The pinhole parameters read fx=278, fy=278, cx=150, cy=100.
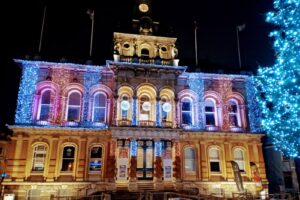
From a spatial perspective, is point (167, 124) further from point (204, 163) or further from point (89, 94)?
point (89, 94)

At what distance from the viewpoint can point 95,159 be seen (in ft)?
80.1

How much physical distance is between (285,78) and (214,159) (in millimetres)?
13005

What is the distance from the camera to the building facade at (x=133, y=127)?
23422mm

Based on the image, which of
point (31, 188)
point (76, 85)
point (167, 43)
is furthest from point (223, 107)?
point (31, 188)

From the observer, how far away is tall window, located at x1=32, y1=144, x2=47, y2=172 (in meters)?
23.5

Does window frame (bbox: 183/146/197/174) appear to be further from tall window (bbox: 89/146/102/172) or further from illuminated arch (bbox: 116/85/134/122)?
tall window (bbox: 89/146/102/172)

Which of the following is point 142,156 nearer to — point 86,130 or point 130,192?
point 130,192

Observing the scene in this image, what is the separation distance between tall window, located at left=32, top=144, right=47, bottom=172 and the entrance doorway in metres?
8.12

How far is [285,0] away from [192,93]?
1352cm

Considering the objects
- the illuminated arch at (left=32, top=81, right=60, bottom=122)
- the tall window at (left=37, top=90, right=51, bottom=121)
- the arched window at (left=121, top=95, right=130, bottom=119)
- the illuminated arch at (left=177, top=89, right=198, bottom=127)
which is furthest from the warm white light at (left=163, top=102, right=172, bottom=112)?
the tall window at (left=37, top=90, right=51, bottom=121)

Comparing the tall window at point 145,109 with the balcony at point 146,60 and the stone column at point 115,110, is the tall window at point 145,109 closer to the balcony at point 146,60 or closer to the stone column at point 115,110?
the stone column at point 115,110

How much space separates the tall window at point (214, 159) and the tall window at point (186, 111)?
11.2 feet

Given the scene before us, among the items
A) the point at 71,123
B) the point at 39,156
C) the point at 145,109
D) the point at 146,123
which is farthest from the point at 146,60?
the point at 39,156

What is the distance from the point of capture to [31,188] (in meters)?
22.6
